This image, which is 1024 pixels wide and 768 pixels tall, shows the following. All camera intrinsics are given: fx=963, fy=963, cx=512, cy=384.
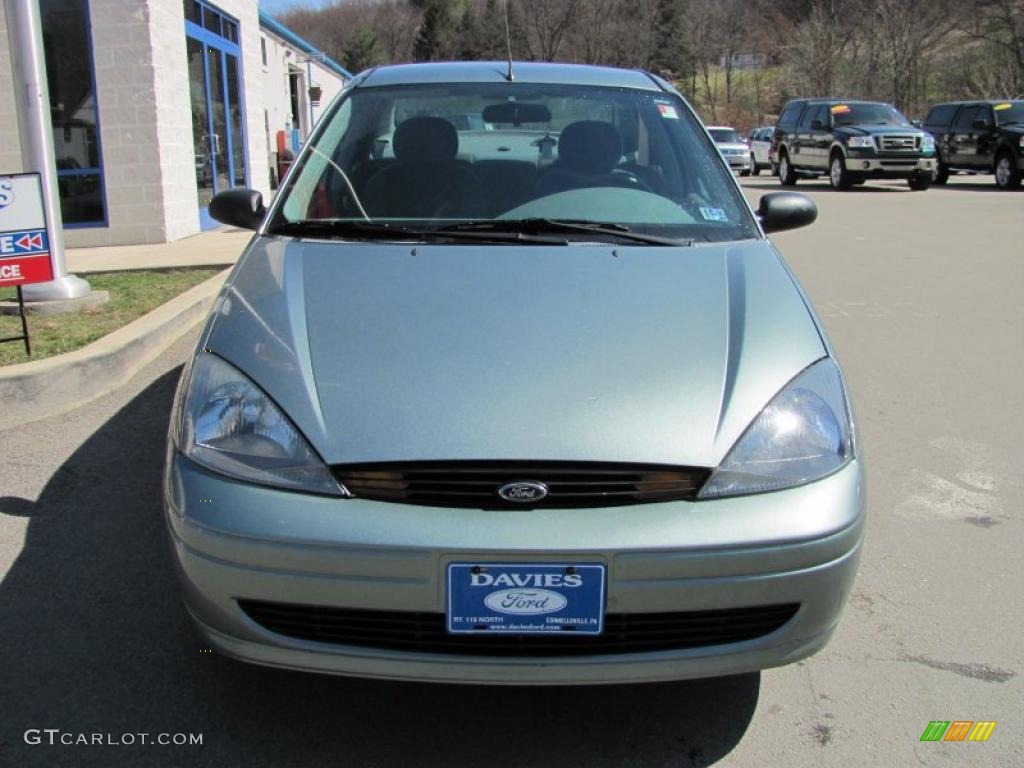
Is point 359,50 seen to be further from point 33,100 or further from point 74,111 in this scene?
point 33,100

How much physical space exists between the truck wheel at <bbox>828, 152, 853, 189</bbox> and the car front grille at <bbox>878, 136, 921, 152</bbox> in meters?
0.92

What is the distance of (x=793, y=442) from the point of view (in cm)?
233

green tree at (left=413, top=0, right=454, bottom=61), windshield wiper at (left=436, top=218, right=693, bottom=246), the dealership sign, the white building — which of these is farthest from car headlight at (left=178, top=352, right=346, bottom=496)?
green tree at (left=413, top=0, right=454, bottom=61)

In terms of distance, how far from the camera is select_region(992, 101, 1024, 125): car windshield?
21.5 metres

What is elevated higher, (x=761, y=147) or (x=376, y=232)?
(x=761, y=147)

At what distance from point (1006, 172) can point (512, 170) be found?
21233mm

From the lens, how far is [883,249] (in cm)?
1162

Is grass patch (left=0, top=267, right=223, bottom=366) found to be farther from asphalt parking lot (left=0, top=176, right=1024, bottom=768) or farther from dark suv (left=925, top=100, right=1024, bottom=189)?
dark suv (left=925, top=100, right=1024, bottom=189)

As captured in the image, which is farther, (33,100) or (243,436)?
(33,100)

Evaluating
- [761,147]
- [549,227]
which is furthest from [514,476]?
[761,147]

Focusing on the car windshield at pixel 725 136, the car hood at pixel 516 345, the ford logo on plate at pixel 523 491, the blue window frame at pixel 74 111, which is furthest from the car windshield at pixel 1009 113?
the ford logo on plate at pixel 523 491

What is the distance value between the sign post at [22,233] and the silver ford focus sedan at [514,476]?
334cm

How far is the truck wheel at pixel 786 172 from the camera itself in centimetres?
2445

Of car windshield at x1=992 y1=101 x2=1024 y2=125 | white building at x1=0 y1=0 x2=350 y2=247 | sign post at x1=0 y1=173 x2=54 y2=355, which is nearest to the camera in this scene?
sign post at x1=0 y1=173 x2=54 y2=355
